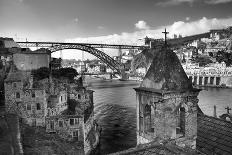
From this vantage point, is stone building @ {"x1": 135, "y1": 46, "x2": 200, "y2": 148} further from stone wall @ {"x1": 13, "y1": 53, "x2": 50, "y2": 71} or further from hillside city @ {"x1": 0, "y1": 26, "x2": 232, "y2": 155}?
stone wall @ {"x1": 13, "y1": 53, "x2": 50, "y2": 71}

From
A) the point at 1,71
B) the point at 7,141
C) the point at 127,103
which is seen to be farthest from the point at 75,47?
the point at 7,141

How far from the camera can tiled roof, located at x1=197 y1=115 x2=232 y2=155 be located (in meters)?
12.0

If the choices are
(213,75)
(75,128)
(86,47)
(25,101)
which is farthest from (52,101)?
(213,75)

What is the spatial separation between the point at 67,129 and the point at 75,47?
190ft

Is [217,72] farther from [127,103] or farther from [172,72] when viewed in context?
[172,72]

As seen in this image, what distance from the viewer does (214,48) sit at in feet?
462

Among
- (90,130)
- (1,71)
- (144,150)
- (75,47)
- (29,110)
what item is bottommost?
(90,130)

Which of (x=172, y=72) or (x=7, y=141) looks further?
(x=7, y=141)

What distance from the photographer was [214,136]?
1265 centimetres

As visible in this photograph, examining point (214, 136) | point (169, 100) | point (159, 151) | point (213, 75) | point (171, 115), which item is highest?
point (169, 100)

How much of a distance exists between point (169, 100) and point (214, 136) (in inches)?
119

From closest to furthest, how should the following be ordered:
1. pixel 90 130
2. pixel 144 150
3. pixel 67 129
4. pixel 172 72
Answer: pixel 144 150 → pixel 172 72 → pixel 67 129 → pixel 90 130

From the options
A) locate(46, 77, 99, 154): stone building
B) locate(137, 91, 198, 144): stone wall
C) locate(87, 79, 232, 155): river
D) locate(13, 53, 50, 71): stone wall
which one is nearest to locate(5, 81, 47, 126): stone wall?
locate(46, 77, 99, 154): stone building

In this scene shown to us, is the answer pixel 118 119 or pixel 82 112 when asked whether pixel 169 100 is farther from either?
pixel 118 119
